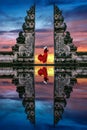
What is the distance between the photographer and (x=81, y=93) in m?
7.05

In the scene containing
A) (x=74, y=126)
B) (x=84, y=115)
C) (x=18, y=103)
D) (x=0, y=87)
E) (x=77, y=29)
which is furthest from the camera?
(x=77, y=29)

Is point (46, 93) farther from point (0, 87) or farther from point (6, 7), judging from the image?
Answer: point (6, 7)

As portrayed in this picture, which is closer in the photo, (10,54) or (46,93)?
(46,93)

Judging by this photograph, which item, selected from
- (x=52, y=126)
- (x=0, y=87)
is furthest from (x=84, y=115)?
(x=0, y=87)

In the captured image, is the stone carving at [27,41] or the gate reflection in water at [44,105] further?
the stone carving at [27,41]

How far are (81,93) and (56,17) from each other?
1020cm

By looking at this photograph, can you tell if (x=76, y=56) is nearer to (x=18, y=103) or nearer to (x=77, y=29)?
(x=77, y=29)

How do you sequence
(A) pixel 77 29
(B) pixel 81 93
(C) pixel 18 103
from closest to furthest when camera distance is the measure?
1. (C) pixel 18 103
2. (B) pixel 81 93
3. (A) pixel 77 29

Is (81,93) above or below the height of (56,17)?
below

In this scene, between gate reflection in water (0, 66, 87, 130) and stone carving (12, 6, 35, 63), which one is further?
stone carving (12, 6, 35, 63)

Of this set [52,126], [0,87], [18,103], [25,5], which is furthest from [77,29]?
[52,126]

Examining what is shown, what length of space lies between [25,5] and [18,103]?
11.1 metres

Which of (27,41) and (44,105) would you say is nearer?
(44,105)

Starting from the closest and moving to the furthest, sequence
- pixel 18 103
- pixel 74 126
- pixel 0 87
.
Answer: pixel 74 126 < pixel 18 103 < pixel 0 87
